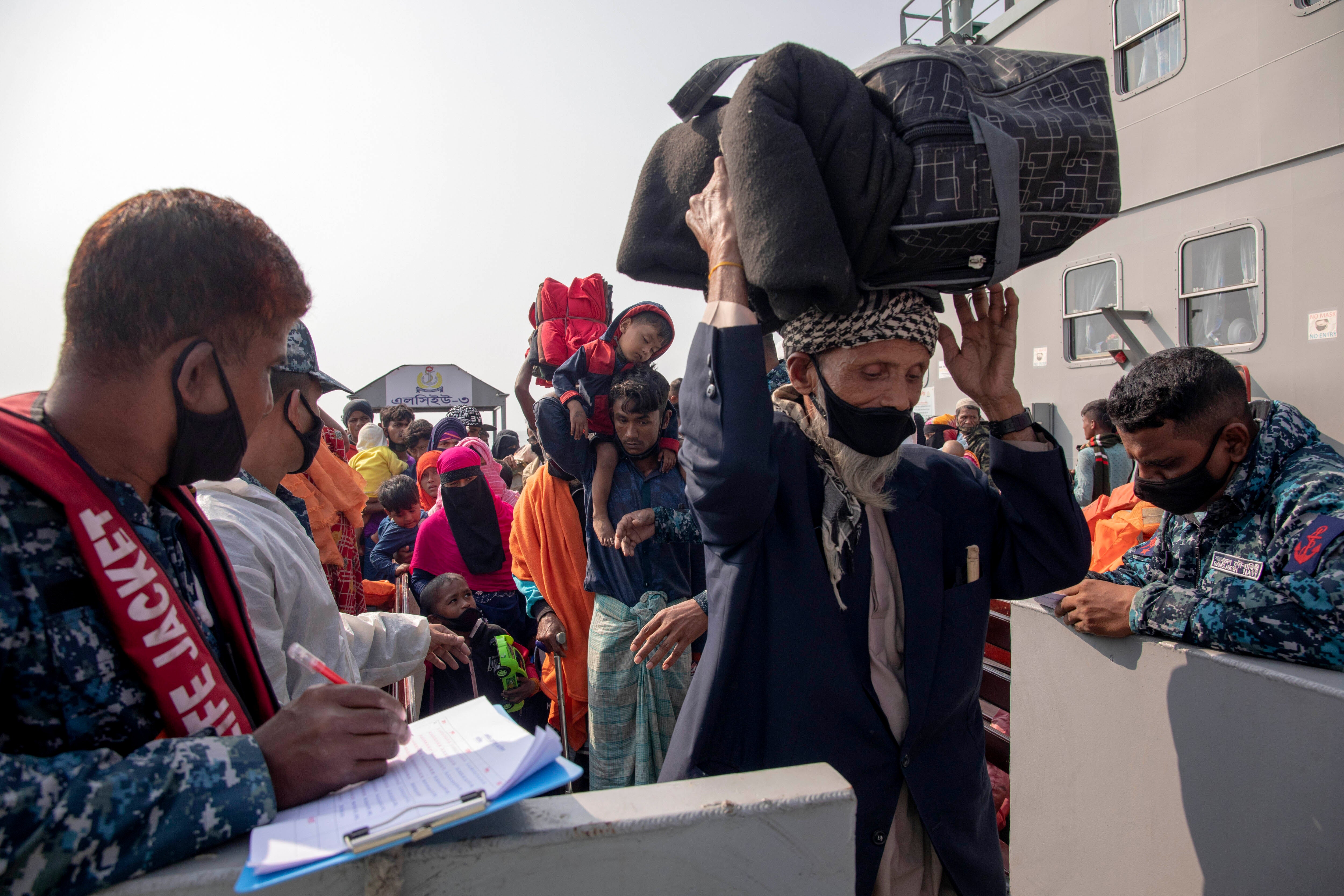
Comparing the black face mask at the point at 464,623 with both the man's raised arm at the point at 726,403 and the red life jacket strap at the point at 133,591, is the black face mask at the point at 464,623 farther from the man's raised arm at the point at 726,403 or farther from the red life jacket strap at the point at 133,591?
the red life jacket strap at the point at 133,591

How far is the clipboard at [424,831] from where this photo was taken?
722 mm

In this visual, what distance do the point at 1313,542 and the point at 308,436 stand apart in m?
2.80

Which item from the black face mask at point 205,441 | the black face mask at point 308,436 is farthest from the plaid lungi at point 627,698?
the black face mask at point 205,441

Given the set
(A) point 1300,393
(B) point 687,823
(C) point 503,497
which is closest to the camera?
(B) point 687,823

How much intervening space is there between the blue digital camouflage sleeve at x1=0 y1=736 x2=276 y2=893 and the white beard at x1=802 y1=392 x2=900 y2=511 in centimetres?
129

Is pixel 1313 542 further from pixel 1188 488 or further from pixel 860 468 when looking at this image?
pixel 860 468

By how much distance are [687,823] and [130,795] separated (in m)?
0.63

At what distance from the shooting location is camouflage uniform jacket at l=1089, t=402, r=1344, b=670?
5.69ft

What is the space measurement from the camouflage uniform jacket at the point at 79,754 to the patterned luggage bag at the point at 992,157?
140 cm

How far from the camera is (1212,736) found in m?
1.85

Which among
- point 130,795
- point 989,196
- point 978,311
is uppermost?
point 989,196

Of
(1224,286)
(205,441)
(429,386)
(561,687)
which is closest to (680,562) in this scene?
(561,687)

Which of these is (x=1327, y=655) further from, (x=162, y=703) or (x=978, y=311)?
(x=162, y=703)

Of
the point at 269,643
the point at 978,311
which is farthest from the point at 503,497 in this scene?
the point at 978,311
